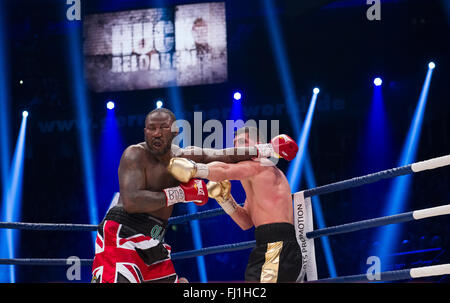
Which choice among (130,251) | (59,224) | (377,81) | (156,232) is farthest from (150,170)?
(377,81)

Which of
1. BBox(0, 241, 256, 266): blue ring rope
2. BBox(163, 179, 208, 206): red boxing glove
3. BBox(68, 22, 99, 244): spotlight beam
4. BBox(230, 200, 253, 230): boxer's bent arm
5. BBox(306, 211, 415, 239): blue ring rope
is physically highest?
BBox(68, 22, 99, 244): spotlight beam

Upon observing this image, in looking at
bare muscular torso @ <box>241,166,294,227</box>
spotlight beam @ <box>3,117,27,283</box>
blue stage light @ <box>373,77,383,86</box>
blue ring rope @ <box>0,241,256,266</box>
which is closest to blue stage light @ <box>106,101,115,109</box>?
spotlight beam @ <box>3,117,27,283</box>

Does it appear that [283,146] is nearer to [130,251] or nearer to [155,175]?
[155,175]

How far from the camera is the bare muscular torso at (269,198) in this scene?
10.4 ft

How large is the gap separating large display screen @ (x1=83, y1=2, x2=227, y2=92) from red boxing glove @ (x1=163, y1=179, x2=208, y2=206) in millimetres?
6367

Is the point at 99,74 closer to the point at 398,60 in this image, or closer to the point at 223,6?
the point at 223,6

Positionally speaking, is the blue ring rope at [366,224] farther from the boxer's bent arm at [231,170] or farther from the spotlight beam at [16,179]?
the spotlight beam at [16,179]

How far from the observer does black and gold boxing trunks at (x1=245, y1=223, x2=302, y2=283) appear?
9.99 feet

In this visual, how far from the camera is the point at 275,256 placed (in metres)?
3.07

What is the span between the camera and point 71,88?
372 inches

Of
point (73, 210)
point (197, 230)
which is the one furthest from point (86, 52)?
point (197, 230)

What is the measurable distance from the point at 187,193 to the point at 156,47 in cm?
675

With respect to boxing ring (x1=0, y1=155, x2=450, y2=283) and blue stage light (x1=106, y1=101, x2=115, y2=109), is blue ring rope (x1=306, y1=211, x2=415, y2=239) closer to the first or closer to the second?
boxing ring (x1=0, y1=155, x2=450, y2=283)

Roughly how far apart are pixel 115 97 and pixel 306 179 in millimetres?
3350
